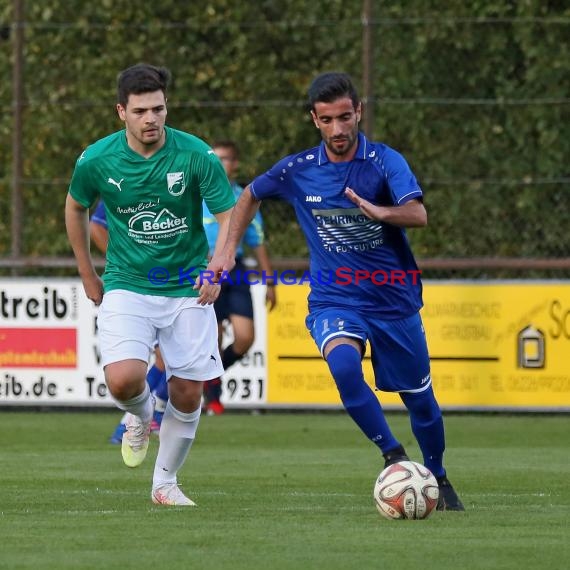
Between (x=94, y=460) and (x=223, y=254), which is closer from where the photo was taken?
(x=223, y=254)

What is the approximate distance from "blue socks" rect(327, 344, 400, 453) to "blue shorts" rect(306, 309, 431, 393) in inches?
10.9

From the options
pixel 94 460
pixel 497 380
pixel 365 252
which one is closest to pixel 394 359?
pixel 365 252

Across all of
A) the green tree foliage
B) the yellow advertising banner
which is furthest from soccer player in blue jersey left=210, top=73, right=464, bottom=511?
the green tree foliage

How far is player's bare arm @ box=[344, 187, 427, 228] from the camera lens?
25.2 feet

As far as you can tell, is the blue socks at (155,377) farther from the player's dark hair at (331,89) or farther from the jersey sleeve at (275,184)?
the player's dark hair at (331,89)

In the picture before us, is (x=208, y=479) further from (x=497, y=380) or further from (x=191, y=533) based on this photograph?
(x=497, y=380)

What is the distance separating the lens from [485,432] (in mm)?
13695

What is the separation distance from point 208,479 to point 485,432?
14.5 feet

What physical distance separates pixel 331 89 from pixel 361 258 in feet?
2.77

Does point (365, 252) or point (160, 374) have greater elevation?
point (365, 252)

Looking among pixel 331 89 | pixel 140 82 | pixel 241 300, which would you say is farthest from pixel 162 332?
pixel 241 300

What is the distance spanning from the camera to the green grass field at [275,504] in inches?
245

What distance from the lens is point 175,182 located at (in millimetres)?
8086

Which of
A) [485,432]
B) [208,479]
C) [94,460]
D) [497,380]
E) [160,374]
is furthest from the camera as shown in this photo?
[497,380]
